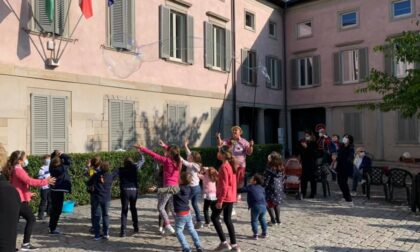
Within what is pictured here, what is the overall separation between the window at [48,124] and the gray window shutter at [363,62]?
14831 mm

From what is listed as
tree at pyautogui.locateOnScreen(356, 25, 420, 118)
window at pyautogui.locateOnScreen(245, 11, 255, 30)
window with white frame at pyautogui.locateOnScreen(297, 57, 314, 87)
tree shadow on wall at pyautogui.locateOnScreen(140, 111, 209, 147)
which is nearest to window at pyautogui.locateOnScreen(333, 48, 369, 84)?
window with white frame at pyautogui.locateOnScreen(297, 57, 314, 87)

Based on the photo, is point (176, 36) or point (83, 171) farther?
point (176, 36)

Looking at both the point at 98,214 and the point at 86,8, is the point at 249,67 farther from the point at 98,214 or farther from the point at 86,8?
the point at 98,214

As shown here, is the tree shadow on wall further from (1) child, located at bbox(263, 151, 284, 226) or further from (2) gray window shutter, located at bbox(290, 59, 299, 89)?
(2) gray window shutter, located at bbox(290, 59, 299, 89)

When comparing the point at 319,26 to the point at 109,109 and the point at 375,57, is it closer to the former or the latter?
the point at 375,57

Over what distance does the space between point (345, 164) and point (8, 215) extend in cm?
865

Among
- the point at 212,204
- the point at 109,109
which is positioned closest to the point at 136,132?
the point at 109,109

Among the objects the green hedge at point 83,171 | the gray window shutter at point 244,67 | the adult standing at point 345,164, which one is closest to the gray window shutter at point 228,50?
the gray window shutter at point 244,67

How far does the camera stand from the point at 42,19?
11.5 meters

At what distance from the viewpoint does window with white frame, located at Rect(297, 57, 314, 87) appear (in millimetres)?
23312

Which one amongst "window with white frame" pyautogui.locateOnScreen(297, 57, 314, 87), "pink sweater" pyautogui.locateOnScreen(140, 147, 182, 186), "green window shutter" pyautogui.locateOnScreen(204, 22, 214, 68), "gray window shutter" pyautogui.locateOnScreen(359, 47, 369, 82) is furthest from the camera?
"window with white frame" pyautogui.locateOnScreen(297, 57, 314, 87)

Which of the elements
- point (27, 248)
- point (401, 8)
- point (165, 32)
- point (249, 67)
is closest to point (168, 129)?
point (165, 32)

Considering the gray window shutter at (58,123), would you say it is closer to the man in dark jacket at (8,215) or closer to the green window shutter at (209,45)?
the green window shutter at (209,45)

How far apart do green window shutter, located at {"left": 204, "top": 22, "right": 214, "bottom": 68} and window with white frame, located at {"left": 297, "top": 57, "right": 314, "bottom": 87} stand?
7429 mm
